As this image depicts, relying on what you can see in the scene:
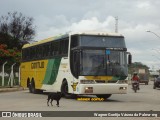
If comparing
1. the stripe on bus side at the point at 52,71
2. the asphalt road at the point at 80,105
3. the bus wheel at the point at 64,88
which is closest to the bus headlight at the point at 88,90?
the asphalt road at the point at 80,105

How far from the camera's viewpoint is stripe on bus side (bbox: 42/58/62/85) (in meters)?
28.4

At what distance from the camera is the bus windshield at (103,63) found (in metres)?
24.6

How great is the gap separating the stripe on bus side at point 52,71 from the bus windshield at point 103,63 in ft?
11.3

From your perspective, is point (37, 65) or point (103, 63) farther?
point (37, 65)

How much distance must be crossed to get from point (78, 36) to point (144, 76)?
185ft

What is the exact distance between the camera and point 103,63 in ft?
81.4

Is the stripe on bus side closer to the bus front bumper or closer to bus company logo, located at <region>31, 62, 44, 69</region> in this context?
bus company logo, located at <region>31, 62, 44, 69</region>

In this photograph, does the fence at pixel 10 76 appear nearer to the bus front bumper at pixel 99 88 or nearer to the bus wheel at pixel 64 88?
→ the bus wheel at pixel 64 88

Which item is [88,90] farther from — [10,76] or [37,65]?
[10,76]

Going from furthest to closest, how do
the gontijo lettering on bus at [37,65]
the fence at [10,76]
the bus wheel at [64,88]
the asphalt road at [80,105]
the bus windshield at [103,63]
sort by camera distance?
the fence at [10,76], the gontijo lettering on bus at [37,65], the bus wheel at [64,88], the bus windshield at [103,63], the asphalt road at [80,105]

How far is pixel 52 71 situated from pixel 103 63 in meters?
5.33

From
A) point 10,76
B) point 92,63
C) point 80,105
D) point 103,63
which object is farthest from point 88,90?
point 10,76

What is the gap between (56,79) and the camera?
93.6 ft

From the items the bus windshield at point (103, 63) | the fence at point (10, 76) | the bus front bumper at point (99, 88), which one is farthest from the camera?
the fence at point (10, 76)
